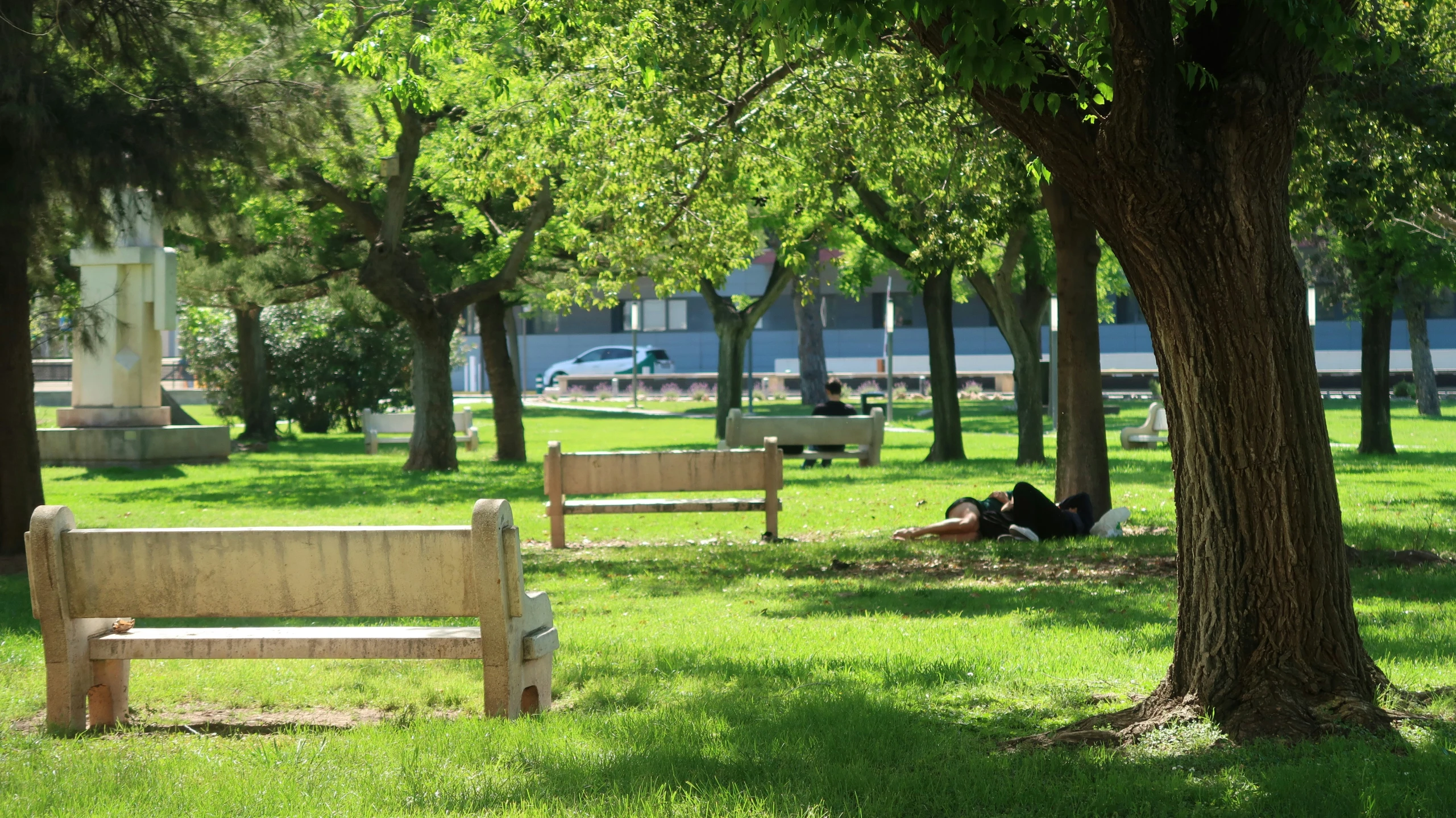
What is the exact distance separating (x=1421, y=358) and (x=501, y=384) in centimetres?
2471

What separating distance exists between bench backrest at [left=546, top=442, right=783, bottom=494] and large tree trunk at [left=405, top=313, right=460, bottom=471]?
10.7 m

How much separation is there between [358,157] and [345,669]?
389 inches

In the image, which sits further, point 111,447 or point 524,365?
point 524,365

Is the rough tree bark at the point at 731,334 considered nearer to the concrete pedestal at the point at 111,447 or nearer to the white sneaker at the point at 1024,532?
the concrete pedestal at the point at 111,447

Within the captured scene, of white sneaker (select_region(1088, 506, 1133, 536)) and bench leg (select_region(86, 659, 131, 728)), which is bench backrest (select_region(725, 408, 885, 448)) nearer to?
white sneaker (select_region(1088, 506, 1133, 536))

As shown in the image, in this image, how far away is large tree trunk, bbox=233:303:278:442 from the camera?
31.6 metres

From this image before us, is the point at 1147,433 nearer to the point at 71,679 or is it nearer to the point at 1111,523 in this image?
the point at 1111,523

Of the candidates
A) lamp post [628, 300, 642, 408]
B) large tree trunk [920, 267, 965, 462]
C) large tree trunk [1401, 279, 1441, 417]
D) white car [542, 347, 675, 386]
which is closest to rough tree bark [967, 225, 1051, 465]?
large tree trunk [920, 267, 965, 462]

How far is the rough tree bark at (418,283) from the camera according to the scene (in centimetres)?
2006

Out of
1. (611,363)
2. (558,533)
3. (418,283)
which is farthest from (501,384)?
(611,363)

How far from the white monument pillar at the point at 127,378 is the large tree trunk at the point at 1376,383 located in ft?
60.8

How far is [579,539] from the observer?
13.0 m

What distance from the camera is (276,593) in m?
5.19

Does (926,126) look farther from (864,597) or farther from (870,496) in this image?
(864,597)
